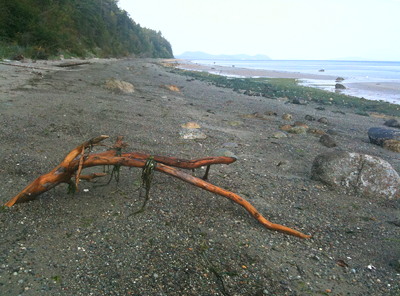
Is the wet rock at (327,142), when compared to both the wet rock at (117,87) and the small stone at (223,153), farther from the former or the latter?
the wet rock at (117,87)

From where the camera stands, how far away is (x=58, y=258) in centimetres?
250

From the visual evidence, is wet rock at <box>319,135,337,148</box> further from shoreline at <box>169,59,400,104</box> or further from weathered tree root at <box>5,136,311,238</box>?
shoreline at <box>169,59,400,104</box>

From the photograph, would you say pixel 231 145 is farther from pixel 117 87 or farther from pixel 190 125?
pixel 117 87

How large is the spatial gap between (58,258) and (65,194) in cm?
111

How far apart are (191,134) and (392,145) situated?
5273 mm

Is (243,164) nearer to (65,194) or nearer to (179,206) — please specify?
(179,206)

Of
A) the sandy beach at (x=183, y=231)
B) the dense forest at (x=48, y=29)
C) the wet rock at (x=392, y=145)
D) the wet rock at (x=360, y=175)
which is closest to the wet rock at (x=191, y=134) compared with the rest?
the sandy beach at (x=183, y=231)

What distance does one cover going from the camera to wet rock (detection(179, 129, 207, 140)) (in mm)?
6496

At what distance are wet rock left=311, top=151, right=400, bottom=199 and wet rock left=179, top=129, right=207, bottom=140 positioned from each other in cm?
270

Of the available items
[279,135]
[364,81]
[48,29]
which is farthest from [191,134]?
[364,81]

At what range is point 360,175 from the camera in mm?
4629

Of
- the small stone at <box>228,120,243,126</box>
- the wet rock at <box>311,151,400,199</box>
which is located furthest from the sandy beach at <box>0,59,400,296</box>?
the small stone at <box>228,120,243,126</box>

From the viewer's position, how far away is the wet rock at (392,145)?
7.53 meters

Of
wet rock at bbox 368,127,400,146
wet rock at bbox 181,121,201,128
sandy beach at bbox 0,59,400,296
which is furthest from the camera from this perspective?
wet rock at bbox 368,127,400,146
